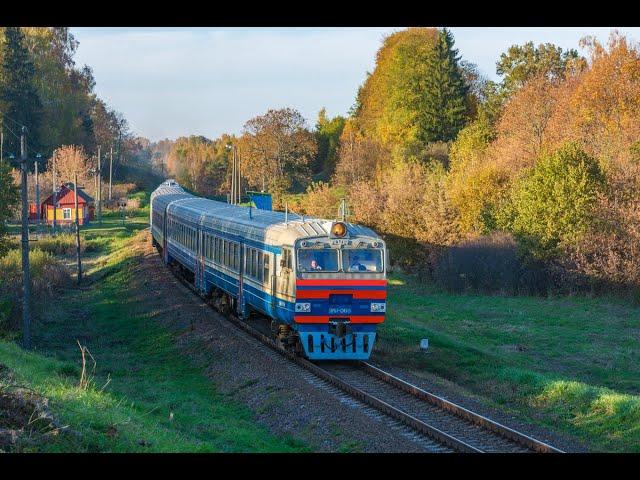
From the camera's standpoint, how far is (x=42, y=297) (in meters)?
33.7

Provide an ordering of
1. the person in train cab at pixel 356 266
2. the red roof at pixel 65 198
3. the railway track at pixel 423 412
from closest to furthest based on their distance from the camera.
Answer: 1. the railway track at pixel 423 412
2. the person in train cab at pixel 356 266
3. the red roof at pixel 65 198

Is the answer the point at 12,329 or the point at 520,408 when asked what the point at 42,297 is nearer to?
the point at 12,329

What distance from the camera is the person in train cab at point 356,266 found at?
16.6 meters

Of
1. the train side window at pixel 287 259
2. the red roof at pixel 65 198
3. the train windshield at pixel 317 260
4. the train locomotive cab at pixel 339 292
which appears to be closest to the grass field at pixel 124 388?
the train locomotive cab at pixel 339 292

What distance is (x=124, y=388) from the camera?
53.3 feet

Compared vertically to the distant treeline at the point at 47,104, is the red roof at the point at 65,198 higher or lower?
lower

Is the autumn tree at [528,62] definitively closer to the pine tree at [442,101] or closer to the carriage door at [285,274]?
the pine tree at [442,101]

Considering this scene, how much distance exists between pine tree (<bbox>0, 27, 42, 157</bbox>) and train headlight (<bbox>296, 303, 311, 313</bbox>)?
69.2 meters

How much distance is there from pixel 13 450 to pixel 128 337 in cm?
1710

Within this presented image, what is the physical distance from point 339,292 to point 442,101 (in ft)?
171

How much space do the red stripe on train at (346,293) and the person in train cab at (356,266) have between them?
43 centimetres

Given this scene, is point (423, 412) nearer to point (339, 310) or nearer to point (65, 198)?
point (339, 310)

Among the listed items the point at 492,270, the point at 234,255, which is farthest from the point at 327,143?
the point at 234,255
